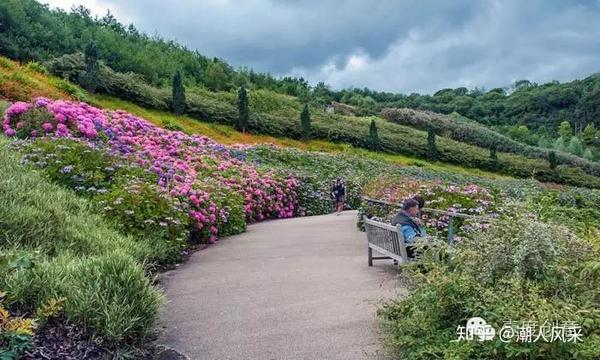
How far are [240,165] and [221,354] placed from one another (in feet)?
43.3

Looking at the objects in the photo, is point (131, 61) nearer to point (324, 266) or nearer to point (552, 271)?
point (324, 266)

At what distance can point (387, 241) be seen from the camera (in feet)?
24.2

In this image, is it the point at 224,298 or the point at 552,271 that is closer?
the point at 552,271

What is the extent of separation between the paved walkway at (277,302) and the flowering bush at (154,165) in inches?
70.2

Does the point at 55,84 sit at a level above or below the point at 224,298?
above

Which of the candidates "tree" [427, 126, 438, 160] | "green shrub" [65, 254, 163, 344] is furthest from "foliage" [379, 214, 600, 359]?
"tree" [427, 126, 438, 160]

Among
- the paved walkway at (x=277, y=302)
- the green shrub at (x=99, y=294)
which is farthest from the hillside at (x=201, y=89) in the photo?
the green shrub at (x=99, y=294)

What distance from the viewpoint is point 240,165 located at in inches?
688

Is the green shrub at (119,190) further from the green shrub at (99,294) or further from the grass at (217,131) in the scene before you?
the grass at (217,131)

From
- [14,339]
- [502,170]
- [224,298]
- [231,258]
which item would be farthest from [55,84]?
[502,170]

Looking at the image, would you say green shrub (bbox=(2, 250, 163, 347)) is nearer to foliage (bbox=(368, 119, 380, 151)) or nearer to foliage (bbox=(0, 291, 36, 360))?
foliage (bbox=(0, 291, 36, 360))

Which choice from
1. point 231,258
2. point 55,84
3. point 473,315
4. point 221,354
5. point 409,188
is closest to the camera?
point 473,315

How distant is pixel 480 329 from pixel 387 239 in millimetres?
3654

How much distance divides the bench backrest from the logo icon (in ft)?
9.51
